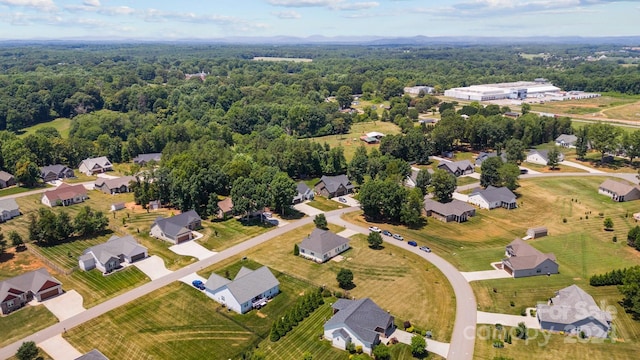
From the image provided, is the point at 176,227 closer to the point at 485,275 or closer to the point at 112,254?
the point at 112,254

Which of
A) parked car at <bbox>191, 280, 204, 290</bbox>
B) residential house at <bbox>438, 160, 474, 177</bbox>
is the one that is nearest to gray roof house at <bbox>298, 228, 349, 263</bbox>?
parked car at <bbox>191, 280, 204, 290</bbox>

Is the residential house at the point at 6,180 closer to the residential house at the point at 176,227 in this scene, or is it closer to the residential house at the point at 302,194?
the residential house at the point at 176,227

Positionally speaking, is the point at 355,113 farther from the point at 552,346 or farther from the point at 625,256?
the point at 552,346

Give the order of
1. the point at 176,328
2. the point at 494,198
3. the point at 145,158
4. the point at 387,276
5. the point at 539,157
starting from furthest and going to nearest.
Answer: the point at 145,158, the point at 539,157, the point at 494,198, the point at 387,276, the point at 176,328

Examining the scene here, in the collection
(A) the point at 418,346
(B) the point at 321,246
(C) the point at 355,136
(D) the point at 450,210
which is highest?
(C) the point at 355,136

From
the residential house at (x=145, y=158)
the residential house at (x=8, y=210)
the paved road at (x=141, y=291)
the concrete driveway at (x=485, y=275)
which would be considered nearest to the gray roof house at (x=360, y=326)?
the concrete driveway at (x=485, y=275)

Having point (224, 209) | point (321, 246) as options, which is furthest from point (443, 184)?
point (224, 209)

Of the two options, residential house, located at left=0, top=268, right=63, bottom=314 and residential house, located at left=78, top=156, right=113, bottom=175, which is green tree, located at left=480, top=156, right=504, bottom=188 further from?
residential house, located at left=78, top=156, right=113, bottom=175
